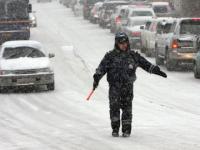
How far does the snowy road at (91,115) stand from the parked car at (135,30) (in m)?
7.07

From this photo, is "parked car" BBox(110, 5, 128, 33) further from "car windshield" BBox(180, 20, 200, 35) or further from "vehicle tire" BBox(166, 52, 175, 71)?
"car windshield" BBox(180, 20, 200, 35)

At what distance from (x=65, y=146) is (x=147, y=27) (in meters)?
24.3

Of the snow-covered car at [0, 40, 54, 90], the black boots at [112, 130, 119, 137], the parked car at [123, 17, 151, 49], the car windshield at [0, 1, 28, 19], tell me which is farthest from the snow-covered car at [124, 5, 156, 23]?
the black boots at [112, 130, 119, 137]

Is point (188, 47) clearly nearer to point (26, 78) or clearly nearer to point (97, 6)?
point (26, 78)

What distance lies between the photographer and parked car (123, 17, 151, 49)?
38125mm

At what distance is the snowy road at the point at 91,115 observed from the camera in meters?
11.5

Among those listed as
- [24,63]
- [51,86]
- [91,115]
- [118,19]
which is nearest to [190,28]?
[51,86]

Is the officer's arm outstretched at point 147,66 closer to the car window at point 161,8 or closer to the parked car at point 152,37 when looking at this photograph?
the parked car at point 152,37

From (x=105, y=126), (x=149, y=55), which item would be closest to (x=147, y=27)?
(x=149, y=55)

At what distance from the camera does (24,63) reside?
22141mm

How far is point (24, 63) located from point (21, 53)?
1.12 m

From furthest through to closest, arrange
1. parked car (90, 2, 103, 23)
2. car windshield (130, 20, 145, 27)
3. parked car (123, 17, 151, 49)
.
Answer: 1. parked car (90, 2, 103, 23)
2. car windshield (130, 20, 145, 27)
3. parked car (123, 17, 151, 49)

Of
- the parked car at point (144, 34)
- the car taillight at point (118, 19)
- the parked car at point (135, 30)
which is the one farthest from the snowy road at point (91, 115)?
the car taillight at point (118, 19)

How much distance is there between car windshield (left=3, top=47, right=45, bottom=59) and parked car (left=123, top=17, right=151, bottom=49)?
1516 centimetres
